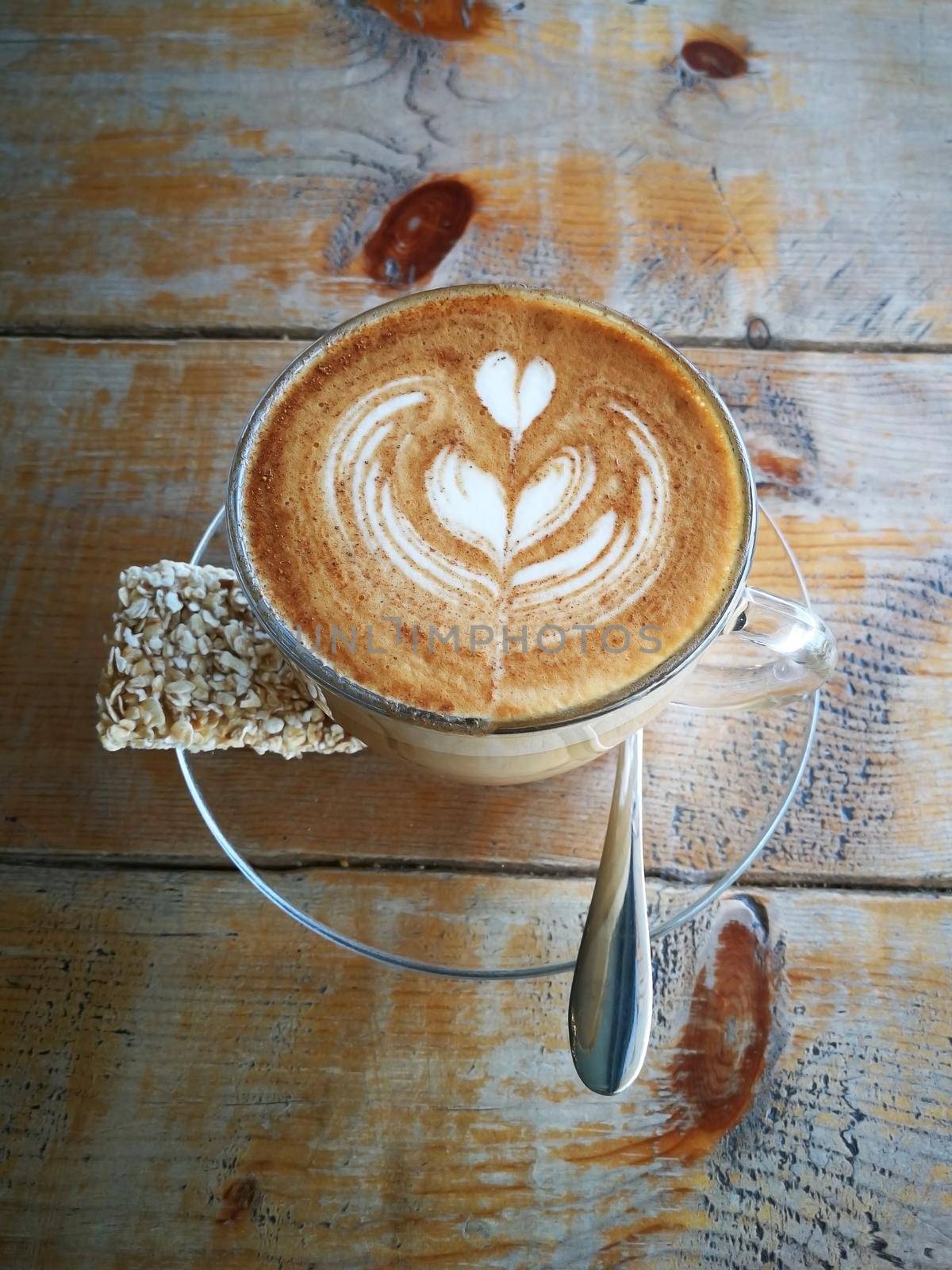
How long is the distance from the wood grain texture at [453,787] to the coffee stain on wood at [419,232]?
0.57 ft

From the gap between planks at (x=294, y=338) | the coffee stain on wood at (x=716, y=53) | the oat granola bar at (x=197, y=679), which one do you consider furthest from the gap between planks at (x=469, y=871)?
the coffee stain on wood at (x=716, y=53)

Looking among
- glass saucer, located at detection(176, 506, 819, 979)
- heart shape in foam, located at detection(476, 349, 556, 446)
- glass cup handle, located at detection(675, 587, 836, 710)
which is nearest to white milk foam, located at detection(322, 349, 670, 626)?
heart shape in foam, located at detection(476, 349, 556, 446)

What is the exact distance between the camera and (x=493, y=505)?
957 millimetres

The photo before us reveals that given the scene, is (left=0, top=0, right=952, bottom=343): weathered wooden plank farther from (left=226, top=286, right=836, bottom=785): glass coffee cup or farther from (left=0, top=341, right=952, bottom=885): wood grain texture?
(left=226, top=286, right=836, bottom=785): glass coffee cup

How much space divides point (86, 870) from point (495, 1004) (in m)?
0.44

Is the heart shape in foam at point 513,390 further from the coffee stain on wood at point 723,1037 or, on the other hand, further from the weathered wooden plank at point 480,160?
the coffee stain on wood at point 723,1037

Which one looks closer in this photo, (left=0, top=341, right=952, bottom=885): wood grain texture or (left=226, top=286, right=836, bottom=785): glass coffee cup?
(left=226, top=286, right=836, bottom=785): glass coffee cup

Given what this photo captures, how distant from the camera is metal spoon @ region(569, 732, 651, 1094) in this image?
92cm

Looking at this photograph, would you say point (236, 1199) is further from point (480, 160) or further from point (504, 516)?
point (480, 160)

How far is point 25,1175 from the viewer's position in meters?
0.99

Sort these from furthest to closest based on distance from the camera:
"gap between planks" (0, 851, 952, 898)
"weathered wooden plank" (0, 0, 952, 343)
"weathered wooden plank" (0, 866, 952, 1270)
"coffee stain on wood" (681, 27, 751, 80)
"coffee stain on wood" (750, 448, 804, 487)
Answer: "coffee stain on wood" (681, 27, 751, 80) < "weathered wooden plank" (0, 0, 952, 343) < "coffee stain on wood" (750, 448, 804, 487) < "gap between planks" (0, 851, 952, 898) < "weathered wooden plank" (0, 866, 952, 1270)

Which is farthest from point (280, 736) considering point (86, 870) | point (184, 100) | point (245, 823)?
point (184, 100)

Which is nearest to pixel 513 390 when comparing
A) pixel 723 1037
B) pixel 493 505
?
pixel 493 505

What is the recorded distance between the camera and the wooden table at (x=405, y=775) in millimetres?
987
